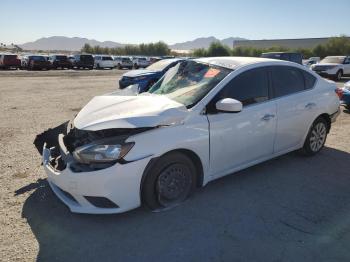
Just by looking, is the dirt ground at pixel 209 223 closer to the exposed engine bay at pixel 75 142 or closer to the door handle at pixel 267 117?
the exposed engine bay at pixel 75 142

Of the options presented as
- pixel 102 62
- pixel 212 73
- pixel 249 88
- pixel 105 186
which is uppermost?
pixel 212 73

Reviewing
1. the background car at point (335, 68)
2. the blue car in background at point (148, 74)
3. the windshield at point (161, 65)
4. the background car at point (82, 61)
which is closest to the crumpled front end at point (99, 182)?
the blue car in background at point (148, 74)

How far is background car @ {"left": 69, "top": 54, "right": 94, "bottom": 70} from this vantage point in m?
38.2

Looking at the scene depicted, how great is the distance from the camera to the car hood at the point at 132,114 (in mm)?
3820

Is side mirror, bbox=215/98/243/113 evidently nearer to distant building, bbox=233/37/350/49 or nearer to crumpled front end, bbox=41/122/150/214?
crumpled front end, bbox=41/122/150/214

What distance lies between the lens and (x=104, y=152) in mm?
3641

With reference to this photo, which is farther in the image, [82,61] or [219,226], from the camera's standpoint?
[82,61]

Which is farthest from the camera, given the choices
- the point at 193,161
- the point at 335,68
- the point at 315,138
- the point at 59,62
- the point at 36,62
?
the point at 59,62

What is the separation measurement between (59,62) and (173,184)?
A: 117 feet

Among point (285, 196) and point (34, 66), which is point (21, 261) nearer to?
point (285, 196)

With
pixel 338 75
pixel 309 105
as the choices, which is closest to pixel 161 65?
pixel 309 105

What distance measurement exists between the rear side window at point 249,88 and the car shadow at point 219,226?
117 centimetres

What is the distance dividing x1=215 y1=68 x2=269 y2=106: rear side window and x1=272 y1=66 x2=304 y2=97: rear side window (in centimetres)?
21

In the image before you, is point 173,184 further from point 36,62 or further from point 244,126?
point 36,62
